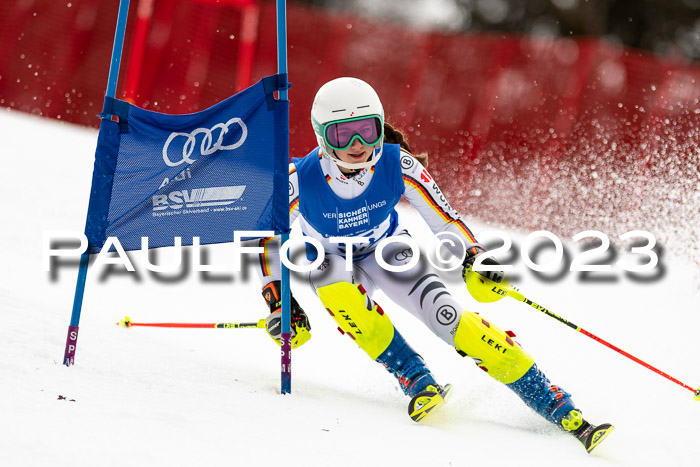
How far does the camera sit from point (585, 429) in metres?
3.65

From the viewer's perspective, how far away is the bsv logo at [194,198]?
371 cm

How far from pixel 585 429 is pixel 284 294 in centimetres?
145

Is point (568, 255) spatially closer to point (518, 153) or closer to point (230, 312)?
point (518, 153)

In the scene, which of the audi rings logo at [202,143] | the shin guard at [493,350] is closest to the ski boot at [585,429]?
the shin guard at [493,350]

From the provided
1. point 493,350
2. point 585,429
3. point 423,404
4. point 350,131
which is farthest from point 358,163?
point 585,429

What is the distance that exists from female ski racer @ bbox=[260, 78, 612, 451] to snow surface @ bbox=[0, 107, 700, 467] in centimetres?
22

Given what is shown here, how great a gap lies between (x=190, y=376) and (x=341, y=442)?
1.01 meters

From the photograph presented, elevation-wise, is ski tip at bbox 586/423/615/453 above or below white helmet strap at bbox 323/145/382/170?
below

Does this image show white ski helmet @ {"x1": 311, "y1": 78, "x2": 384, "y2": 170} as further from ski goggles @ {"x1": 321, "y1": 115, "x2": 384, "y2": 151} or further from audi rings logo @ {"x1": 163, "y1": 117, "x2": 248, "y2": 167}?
audi rings logo @ {"x1": 163, "y1": 117, "x2": 248, "y2": 167}

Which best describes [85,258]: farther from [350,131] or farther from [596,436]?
[596,436]

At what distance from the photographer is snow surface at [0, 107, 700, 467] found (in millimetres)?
2834

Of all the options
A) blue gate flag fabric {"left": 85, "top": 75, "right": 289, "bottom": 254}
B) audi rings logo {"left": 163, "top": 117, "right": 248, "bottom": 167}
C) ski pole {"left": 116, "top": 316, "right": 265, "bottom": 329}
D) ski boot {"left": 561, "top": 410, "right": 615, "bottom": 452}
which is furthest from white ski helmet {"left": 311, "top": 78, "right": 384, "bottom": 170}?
ski boot {"left": 561, "top": 410, "right": 615, "bottom": 452}

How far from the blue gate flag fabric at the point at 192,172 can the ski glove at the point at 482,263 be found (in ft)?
3.08

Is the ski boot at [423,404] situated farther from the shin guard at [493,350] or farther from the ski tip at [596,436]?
the ski tip at [596,436]
